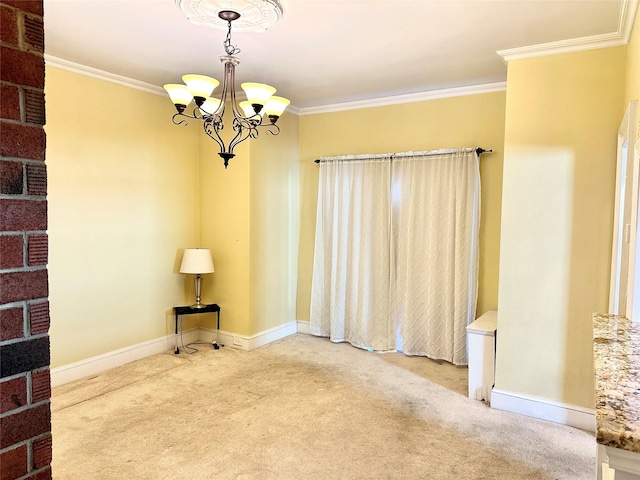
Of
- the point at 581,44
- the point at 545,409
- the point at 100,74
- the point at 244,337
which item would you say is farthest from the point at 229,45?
the point at 545,409

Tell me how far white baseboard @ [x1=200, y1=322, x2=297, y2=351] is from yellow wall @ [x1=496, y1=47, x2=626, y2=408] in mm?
2357

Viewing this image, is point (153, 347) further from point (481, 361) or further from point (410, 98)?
point (410, 98)

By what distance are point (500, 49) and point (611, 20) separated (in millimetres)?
658

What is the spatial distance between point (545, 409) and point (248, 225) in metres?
2.91

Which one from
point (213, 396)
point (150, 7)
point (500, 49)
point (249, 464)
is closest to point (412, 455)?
point (249, 464)

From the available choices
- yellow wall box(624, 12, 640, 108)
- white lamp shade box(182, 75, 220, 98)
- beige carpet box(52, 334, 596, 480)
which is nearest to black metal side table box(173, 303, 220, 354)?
beige carpet box(52, 334, 596, 480)

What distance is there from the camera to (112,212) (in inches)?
153

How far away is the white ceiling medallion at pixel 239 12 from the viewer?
238cm

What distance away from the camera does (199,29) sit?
2807 mm

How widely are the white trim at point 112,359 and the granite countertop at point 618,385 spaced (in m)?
3.60

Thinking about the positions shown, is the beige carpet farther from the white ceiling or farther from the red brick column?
the white ceiling

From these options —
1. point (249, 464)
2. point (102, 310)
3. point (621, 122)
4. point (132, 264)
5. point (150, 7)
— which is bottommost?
point (249, 464)

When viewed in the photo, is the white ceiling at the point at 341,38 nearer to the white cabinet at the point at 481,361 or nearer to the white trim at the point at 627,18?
the white trim at the point at 627,18

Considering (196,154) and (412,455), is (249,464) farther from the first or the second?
(196,154)
